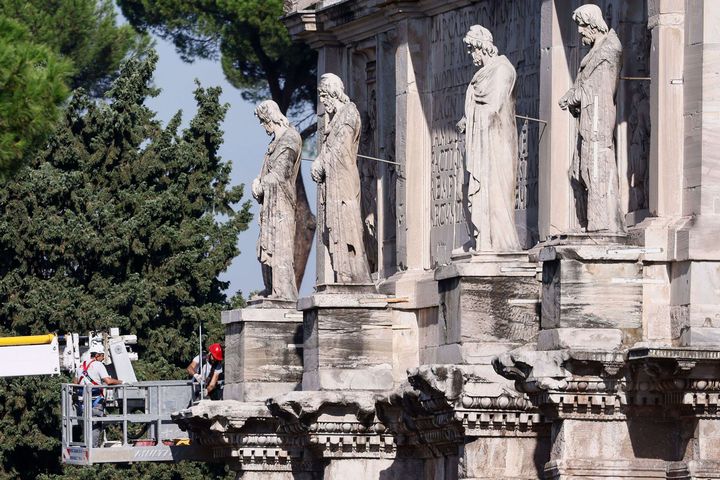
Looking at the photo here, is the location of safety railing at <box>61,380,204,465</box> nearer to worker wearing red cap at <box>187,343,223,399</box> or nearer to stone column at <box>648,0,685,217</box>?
worker wearing red cap at <box>187,343,223,399</box>

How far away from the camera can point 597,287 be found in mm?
31453

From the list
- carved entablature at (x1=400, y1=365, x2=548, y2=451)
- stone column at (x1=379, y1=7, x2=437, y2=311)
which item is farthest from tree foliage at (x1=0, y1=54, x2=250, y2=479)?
carved entablature at (x1=400, y1=365, x2=548, y2=451)

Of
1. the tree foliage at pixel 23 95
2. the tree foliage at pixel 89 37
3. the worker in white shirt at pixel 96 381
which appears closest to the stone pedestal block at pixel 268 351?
the worker in white shirt at pixel 96 381

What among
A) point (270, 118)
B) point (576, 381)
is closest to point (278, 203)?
point (270, 118)

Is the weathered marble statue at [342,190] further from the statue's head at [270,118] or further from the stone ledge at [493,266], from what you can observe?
the stone ledge at [493,266]

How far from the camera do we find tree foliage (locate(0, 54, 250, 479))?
165 feet

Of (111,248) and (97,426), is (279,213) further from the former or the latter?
(111,248)

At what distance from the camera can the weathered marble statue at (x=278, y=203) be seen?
40750 mm

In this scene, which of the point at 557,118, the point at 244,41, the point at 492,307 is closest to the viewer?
the point at 492,307

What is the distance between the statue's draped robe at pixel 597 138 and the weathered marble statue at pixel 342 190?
6.65m

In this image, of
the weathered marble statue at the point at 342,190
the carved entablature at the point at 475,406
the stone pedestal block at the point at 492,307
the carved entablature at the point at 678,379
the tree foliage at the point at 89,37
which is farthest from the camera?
the tree foliage at the point at 89,37

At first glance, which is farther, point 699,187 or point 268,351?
point 268,351

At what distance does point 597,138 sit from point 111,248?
1932 cm

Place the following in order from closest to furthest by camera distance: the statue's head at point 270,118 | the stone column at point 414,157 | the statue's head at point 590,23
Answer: the statue's head at point 590,23 < the stone column at point 414,157 < the statue's head at point 270,118
